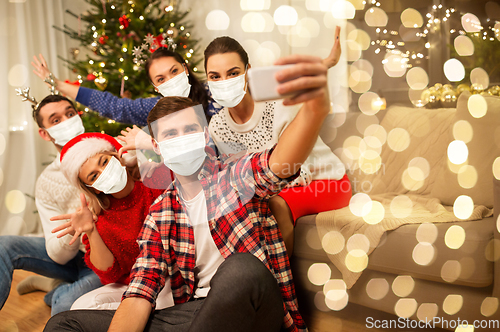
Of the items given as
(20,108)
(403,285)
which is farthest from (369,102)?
(20,108)

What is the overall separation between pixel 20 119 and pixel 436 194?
301 centimetres

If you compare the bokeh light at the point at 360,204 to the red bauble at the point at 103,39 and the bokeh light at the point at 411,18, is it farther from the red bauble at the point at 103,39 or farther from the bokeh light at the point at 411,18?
the red bauble at the point at 103,39

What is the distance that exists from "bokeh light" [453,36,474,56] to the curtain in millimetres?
2981

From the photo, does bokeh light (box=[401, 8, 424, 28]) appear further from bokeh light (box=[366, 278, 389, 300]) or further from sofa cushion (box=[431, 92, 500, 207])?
bokeh light (box=[366, 278, 389, 300])

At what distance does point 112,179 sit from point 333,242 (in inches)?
32.3

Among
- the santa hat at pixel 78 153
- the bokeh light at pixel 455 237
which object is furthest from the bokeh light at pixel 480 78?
the santa hat at pixel 78 153

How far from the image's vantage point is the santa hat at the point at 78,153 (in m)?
1.12

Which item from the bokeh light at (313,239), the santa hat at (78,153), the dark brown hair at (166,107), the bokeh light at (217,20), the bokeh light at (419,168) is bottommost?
the bokeh light at (313,239)

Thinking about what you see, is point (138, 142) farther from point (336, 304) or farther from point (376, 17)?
point (376, 17)

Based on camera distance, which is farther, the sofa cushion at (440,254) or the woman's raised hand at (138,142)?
the woman's raised hand at (138,142)

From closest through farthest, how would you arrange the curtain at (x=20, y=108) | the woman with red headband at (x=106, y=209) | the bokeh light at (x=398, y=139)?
the woman with red headband at (x=106, y=209), the bokeh light at (x=398, y=139), the curtain at (x=20, y=108)

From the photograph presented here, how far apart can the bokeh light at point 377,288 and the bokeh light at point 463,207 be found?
14.0 inches

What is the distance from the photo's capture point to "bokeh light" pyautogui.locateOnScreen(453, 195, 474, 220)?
3.87 feet

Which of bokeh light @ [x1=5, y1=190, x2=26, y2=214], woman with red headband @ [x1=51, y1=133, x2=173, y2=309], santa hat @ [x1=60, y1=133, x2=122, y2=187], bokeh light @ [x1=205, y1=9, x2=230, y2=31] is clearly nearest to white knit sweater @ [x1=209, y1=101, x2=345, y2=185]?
woman with red headband @ [x1=51, y1=133, x2=173, y2=309]
